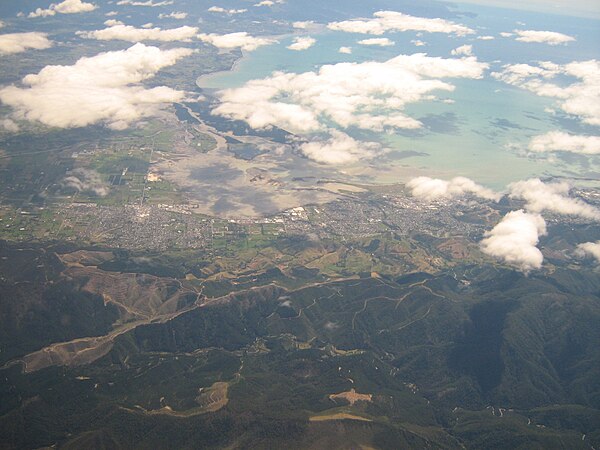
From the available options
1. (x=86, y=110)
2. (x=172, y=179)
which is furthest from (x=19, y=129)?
(x=172, y=179)

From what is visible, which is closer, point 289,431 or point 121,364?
point 289,431

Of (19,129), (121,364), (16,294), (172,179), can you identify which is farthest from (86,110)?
(121,364)

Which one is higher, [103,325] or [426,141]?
[103,325]

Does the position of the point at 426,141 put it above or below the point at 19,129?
below

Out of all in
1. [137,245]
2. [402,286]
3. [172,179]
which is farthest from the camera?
[172,179]

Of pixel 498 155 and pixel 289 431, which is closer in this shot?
pixel 289 431

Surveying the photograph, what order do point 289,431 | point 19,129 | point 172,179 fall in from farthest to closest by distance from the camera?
point 19,129 < point 172,179 < point 289,431

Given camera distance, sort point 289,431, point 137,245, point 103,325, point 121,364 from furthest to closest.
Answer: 1. point 137,245
2. point 103,325
3. point 121,364
4. point 289,431

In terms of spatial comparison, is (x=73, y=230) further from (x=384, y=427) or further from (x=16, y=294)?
(x=384, y=427)

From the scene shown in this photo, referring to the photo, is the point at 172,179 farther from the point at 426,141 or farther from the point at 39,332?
the point at 426,141
